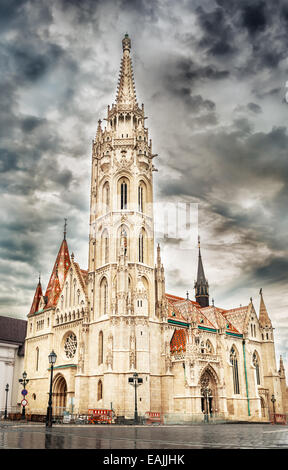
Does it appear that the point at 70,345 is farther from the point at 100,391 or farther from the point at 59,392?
the point at 100,391

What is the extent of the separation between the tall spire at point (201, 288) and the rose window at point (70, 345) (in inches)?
1142

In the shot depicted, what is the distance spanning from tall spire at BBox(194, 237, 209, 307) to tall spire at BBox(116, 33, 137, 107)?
32258mm

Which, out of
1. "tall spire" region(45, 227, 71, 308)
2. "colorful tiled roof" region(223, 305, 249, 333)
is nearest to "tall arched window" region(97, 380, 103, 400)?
"tall spire" region(45, 227, 71, 308)

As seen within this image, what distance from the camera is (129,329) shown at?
43938 millimetres

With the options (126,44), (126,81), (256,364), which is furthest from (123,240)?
(126,44)

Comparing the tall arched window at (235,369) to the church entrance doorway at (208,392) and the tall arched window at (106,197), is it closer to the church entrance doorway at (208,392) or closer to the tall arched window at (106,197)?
the church entrance doorway at (208,392)

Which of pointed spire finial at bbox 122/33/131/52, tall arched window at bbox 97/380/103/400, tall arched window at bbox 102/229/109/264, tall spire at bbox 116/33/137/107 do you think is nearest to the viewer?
tall arched window at bbox 97/380/103/400

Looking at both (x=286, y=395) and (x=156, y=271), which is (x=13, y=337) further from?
(x=286, y=395)

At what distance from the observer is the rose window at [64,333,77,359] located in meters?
50.5

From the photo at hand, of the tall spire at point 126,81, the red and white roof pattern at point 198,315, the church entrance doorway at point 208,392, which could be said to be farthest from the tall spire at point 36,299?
the tall spire at point 126,81

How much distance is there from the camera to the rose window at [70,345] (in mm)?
50528

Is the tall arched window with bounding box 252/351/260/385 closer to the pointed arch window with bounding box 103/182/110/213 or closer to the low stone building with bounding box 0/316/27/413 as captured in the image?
the pointed arch window with bounding box 103/182/110/213
